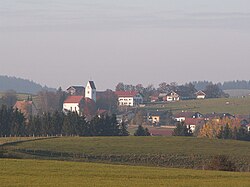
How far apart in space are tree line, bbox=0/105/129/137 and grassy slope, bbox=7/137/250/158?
1563cm

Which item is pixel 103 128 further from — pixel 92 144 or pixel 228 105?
pixel 228 105

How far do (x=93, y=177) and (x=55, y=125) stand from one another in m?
78.9

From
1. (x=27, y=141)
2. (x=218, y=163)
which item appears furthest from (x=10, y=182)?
(x=27, y=141)

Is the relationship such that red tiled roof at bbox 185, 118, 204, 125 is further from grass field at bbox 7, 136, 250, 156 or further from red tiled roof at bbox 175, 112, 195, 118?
grass field at bbox 7, 136, 250, 156

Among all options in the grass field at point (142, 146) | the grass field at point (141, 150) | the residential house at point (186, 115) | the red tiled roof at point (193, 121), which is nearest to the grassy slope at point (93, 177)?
the grass field at point (141, 150)

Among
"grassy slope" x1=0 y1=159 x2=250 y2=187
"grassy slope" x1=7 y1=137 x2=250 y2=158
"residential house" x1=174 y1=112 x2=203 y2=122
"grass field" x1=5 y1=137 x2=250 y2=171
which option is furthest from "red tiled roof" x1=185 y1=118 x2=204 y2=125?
"grassy slope" x1=0 y1=159 x2=250 y2=187

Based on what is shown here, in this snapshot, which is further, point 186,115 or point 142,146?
point 186,115

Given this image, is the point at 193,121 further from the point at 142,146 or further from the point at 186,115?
the point at 142,146

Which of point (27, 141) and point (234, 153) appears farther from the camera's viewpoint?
point (27, 141)

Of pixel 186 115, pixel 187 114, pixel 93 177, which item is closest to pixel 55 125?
pixel 186 115

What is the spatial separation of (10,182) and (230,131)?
83.2m

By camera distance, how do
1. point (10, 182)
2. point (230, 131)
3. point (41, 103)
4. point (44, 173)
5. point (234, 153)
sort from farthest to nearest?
point (41, 103) < point (230, 131) < point (234, 153) < point (44, 173) < point (10, 182)

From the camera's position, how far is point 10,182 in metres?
37.2

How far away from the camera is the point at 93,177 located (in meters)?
42.1
